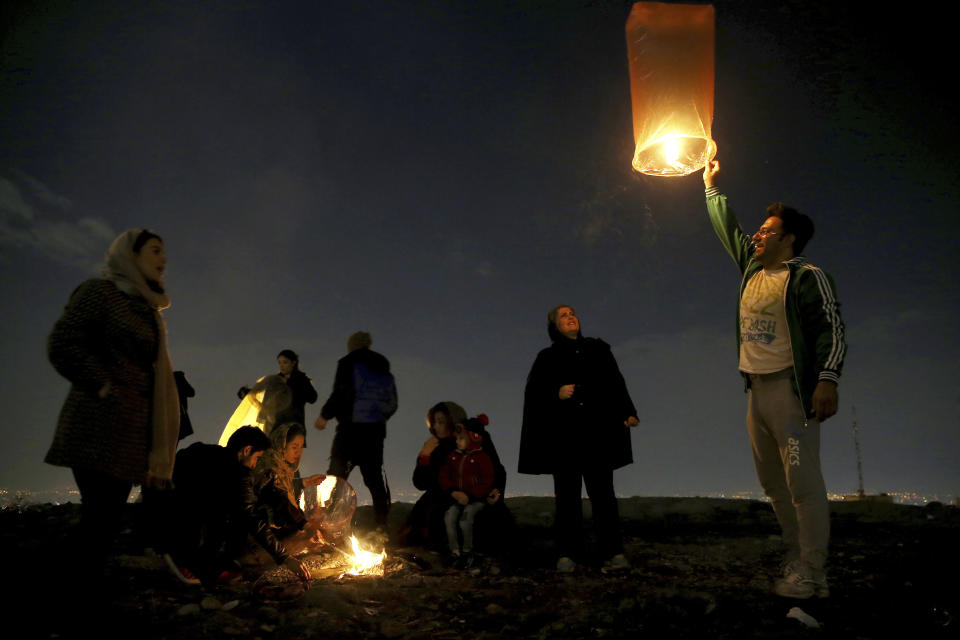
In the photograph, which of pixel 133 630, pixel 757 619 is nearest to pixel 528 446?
pixel 757 619

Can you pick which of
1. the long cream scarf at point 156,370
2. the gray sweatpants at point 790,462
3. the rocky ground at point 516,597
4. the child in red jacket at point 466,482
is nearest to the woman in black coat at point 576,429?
the rocky ground at point 516,597

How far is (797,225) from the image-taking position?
4137 millimetres

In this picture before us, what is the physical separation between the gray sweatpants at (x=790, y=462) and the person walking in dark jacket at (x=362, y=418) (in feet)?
14.0

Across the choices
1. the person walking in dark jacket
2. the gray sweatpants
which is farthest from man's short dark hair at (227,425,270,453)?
the gray sweatpants

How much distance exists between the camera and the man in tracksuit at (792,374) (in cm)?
356

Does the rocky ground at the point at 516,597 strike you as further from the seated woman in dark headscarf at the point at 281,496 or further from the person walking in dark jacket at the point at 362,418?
the person walking in dark jacket at the point at 362,418

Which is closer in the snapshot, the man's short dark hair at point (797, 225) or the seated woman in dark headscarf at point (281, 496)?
the man's short dark hair at point (797, 225)

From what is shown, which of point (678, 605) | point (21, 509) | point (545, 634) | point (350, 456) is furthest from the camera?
point (21, 509)

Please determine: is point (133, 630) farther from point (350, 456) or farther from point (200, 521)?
point (350, 456)

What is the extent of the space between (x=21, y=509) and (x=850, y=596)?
9.34m

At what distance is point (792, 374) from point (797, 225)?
1.15m

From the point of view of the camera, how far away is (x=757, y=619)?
10.5 feet

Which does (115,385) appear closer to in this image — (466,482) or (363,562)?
(363,562)

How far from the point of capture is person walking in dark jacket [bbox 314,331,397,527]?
6.72m
